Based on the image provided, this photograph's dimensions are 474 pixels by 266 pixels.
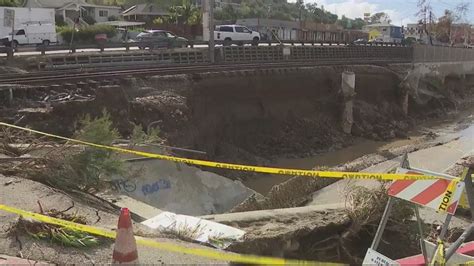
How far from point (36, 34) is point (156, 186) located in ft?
117

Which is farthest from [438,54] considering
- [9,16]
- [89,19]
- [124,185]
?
[89,19]

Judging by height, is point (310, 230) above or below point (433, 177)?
below

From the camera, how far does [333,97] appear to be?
31641 millimetres

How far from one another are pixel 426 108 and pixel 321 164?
22131 millimetres

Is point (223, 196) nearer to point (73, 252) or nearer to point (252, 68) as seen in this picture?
point (73, 252)

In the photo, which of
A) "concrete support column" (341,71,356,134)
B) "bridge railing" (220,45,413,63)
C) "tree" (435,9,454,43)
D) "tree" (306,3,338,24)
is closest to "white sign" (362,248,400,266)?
"concrete support column" (341,71,356,134)

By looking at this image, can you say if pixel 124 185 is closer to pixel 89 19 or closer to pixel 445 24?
pixel 89 19

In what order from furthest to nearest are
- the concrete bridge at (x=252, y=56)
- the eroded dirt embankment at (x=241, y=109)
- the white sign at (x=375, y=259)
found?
the concrete bridge at (x=252, y=56)
the eroded dirt embankment at (x=241, y=109)
the white sign at (x=375, y=259)

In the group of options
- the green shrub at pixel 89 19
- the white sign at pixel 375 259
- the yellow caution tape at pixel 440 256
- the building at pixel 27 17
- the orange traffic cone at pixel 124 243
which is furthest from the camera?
the green shrub at pixel 89 19

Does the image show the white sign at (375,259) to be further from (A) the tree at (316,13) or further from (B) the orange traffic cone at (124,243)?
(A) the tree at (316,13)

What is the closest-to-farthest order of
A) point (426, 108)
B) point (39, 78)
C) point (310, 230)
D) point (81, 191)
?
point (310, 230), point (81, 191), point (39, 78), point (426, 108)

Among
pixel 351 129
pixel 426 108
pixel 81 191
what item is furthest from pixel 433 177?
pixel 426 108

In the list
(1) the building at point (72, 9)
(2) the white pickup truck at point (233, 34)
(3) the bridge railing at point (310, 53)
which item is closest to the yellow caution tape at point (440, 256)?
(3) the bridge railing at point (310, 53)

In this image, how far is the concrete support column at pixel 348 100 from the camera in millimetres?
30922
